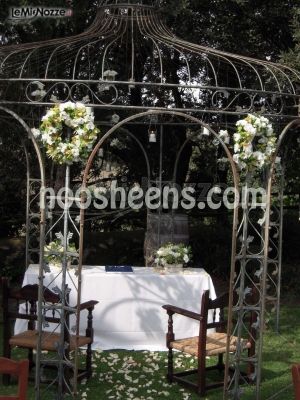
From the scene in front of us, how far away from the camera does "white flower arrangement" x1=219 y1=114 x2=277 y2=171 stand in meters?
5.43

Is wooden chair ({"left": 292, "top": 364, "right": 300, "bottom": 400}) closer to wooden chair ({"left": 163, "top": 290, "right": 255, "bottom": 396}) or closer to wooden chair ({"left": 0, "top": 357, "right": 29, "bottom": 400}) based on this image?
wooden chair ({"left": 0, "top": 357, "right": 29, "bottom": 400})

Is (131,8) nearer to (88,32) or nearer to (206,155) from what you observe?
(88,32)

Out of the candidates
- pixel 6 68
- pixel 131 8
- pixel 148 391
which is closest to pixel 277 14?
pixel 131 8

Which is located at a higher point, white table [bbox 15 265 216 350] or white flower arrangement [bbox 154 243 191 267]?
white flower arrangement [bbox 154 243 191 267]

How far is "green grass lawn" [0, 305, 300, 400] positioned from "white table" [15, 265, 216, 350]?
18 cm

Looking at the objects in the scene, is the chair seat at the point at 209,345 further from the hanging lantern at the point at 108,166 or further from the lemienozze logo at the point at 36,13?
the hanging lantern at the point at 108,166

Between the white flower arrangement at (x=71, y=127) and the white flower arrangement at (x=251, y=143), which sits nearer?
the white flower arrangement at (x=71, y=127)

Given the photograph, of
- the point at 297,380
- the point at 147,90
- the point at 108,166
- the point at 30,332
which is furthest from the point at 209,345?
the point at 108,166

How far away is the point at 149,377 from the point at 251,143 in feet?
8.12

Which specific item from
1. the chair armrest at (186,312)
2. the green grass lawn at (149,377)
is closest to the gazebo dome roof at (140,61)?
the chair armrest at (186,312)

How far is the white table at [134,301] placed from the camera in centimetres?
741

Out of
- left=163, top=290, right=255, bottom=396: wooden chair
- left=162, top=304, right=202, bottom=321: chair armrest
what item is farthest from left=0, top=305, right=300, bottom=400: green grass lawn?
left=162, top=304, right=202, bottom=321: chair armrest

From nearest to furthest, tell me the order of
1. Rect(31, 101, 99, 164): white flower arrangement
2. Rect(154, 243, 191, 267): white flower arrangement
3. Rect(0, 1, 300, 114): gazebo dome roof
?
1. Rect(31, 101, 99, 164): white flower arrangement
2. Rect(0, 1, 300, 114): gazebo dome roof
3. Rect(154, 243, 191, 267): white flower arrangement

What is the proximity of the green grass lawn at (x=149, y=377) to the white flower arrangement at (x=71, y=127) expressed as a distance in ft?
6.87
